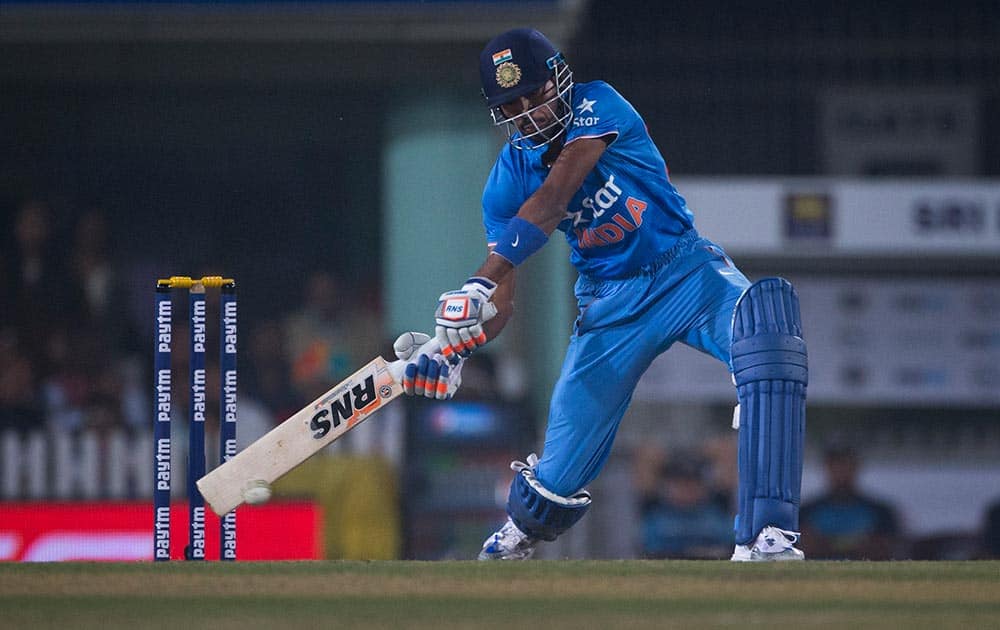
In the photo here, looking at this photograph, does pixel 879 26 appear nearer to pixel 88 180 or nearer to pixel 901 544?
pixel 901 544

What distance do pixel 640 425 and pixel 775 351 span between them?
195 inches

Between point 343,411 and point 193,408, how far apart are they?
1.36ft

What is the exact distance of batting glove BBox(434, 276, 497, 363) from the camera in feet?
14.0

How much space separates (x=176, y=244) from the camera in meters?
10.3

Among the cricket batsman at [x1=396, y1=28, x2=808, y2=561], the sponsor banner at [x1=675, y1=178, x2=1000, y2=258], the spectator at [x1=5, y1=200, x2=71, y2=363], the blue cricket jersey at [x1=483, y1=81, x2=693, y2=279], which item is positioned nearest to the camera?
the cricket batsman at [x1=396, y1=28, x2=808, y2=561]

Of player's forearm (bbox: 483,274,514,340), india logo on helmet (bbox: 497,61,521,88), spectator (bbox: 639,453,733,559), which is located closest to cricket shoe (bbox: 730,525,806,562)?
player's forearm (bbox: 483,274,514,340)

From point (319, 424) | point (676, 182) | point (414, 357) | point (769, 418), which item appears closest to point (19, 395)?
point (676, 182)

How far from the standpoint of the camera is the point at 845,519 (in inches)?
346

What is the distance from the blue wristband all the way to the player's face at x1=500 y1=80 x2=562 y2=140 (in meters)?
0.33

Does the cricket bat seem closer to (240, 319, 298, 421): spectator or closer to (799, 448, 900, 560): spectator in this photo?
(240, 319, 298, 421): spectator

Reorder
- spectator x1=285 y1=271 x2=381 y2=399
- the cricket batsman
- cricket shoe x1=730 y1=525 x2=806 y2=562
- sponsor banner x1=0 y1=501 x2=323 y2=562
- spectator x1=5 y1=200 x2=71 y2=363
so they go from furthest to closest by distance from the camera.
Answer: spectator x1=5 y1=200 x2=71 y2=363 → spectator x1=285 y1=271 x2=381 y2=399 → sponsor banner x1=0 y1=501 x2=323 y2=562 → the cricket batsman → cricket shoe x1=730 y1=525 x2=806 y2=562

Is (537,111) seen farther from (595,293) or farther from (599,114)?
(595,293)

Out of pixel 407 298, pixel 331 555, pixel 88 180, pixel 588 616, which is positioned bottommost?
pixel 588 616

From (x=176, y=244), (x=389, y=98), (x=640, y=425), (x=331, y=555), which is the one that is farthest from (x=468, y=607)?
(x=176, y=244)
